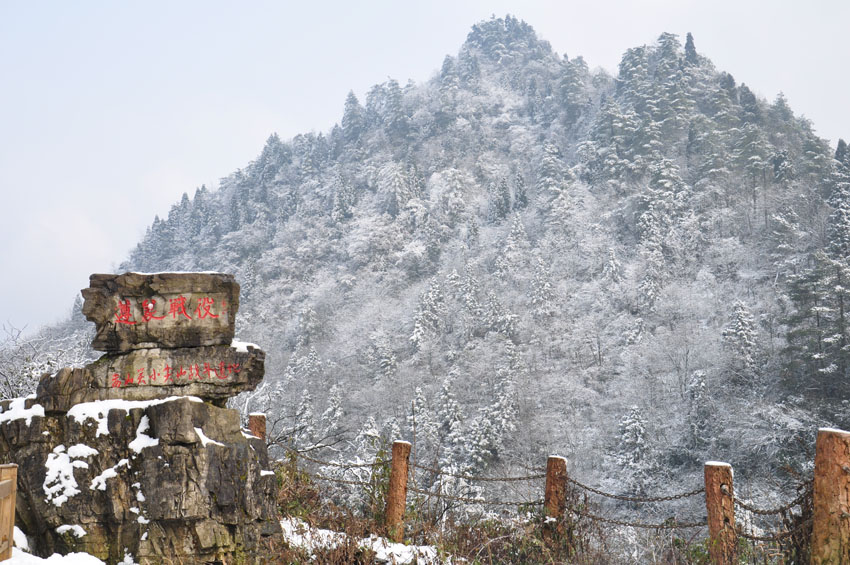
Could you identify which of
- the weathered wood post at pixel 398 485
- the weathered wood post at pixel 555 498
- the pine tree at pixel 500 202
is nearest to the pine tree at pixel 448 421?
the weathered wood post at pixel 398 485

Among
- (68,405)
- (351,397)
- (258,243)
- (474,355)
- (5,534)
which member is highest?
(258,243)

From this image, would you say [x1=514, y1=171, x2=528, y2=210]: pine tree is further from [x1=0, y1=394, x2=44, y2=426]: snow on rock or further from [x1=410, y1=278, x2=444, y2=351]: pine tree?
[x1=0, y1=394, x2=44, y2=426]: snow on rock

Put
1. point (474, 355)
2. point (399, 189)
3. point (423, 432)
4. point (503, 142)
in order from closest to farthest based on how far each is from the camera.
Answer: point (423, 432)
point (474, 355)
point (399, 189)
point (503, 142)

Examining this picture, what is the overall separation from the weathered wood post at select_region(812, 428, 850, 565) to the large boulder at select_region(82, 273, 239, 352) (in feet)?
16.2

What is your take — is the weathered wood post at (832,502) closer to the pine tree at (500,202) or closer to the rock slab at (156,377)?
the rock slab at (156,377)

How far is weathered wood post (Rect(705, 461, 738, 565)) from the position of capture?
13.5 feet

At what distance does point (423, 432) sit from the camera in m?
26.5

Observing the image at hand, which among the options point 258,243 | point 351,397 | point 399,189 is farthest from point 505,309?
point 258,243

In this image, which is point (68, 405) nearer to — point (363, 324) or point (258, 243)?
point (363, 324)

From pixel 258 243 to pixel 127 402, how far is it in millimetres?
57138

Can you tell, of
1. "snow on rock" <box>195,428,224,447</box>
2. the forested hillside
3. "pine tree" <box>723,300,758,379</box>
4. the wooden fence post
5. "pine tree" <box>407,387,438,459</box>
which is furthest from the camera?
"pine tree" <box>407,387,438,459</box>

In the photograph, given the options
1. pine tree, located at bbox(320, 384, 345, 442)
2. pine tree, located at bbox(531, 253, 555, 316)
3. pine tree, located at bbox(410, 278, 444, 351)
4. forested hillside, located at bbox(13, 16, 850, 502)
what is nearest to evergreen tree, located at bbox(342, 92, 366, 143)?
forested hillside, located at bbox(13, 16, 850, 502)

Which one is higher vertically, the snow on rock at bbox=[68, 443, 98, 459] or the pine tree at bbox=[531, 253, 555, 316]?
the pine tree at bbox=[531, 253, 555, 316]

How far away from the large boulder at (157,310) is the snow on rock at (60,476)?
100 cm
